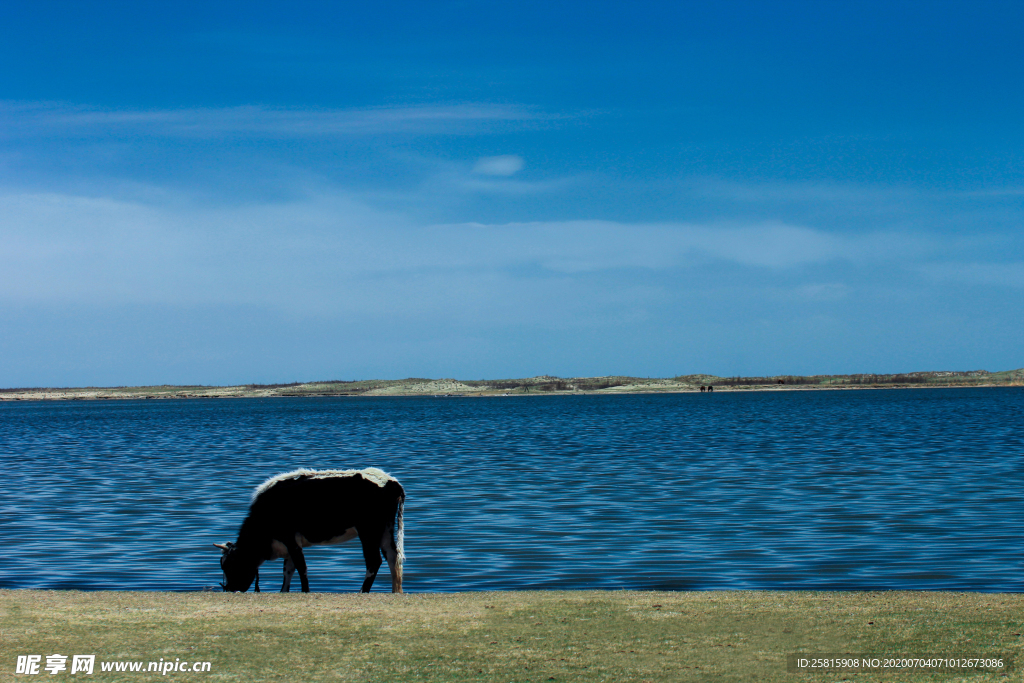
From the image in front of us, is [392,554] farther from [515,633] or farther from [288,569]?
[515,633]

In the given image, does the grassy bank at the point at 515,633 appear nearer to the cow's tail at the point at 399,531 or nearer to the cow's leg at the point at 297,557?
the cow's leg at the point at 297,557

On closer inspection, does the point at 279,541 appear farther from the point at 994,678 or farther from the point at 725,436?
the point at 725,436

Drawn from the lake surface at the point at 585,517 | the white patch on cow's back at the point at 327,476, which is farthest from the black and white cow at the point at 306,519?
the lake surface at the point at 585,517

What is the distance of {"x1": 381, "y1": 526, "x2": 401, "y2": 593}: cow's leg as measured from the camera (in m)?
12.9

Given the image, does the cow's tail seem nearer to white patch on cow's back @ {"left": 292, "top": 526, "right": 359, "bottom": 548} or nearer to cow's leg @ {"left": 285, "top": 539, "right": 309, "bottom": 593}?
white patch on cow's back @ {"left": 292, "top": 526, "right": 359, "bottom": 548}

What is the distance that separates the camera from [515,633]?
920 centimetres

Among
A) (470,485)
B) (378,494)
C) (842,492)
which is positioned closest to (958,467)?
(842,492)

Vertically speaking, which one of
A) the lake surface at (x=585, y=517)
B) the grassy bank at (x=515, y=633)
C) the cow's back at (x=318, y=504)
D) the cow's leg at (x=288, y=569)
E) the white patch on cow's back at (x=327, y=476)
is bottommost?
the lake surface at (x=585, y=517)

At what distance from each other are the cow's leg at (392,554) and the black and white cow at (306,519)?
0.5 inches

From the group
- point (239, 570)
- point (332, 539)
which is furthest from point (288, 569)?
point (332, 539)

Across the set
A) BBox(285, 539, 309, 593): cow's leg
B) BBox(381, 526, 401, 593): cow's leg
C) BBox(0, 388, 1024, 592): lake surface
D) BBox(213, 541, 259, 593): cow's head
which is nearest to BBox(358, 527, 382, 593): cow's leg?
BBox(381, 526, 401, 593): cow's leg

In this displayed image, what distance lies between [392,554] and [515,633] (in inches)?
172

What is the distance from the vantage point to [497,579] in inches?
599

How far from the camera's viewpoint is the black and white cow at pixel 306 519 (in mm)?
12961
